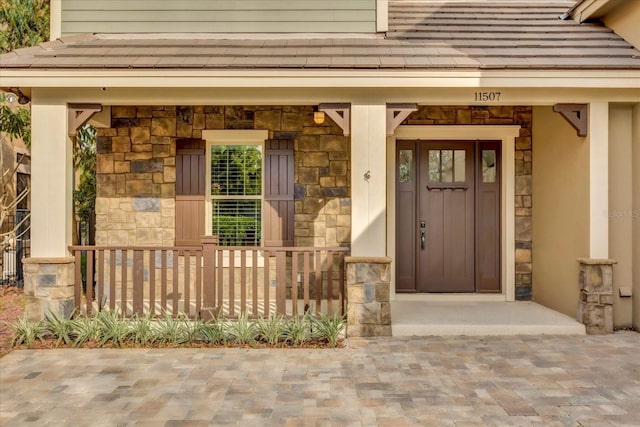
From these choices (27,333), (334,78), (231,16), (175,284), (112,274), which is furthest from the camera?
(231,16)

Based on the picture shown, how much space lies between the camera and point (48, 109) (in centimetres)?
480

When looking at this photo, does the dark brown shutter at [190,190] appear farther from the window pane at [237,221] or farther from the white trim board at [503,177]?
the white trim board at [503,177]

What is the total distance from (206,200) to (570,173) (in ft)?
15.5

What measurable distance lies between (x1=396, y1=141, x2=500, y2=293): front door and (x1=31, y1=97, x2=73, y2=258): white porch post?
4.25 metres

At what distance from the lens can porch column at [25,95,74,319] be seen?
4.71 metres

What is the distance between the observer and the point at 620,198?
5031 millimetres

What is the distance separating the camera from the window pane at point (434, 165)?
635 centimetres

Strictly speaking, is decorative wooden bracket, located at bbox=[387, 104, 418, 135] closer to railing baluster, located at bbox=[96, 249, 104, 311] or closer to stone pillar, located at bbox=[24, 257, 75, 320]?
railing baluster, located at bbox=[96, 249, 104, 311]

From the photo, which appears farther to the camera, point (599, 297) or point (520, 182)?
point (520, 182)

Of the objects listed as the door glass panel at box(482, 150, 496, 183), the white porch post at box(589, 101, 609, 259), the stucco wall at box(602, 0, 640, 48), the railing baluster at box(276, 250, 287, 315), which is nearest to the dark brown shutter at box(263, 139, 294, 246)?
the railing baluster at box(276, 250, 287, 315)

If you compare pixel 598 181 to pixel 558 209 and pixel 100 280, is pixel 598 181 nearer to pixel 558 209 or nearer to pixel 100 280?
pixel 558 209

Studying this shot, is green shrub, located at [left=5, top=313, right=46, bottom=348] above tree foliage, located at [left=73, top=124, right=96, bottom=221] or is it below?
below

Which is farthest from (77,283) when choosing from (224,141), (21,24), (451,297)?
(21,24)

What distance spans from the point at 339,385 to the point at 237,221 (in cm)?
335
